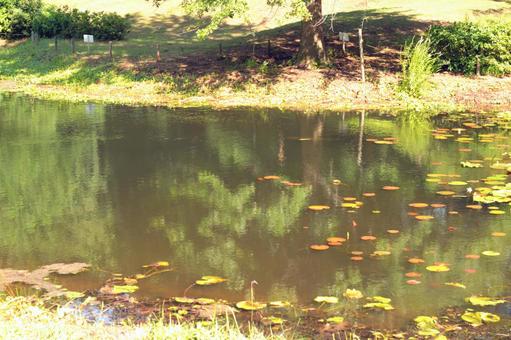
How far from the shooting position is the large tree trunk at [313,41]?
86.8 ft

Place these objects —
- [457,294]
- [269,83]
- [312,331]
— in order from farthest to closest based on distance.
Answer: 1. [269,83]
2. [457,294]
3. [312,331]

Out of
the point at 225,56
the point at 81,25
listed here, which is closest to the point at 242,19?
the point at 225,56

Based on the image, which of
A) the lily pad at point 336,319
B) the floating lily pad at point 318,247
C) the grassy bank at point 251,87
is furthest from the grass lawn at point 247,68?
the lily pad at point 336,319


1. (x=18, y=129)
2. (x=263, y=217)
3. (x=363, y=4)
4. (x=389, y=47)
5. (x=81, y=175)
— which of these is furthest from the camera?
(x=363, y=4)

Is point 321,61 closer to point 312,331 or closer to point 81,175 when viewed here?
point 81,175

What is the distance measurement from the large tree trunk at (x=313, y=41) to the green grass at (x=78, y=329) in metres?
20.0

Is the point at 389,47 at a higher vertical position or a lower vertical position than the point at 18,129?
higher

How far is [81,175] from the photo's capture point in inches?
559

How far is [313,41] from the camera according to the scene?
1062 inches

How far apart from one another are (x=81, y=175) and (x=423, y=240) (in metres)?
6.60

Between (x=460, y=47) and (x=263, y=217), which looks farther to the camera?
(x=460, y=47)

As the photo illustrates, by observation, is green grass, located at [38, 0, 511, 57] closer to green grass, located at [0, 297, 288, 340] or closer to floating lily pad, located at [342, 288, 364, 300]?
floating lily pad, located at [342, 288, 364, 300]

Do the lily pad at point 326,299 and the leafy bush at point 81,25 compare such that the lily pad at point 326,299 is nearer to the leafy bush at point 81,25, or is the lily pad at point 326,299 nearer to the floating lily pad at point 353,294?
the floating lily pad at point 353,294

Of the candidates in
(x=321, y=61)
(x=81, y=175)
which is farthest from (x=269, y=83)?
(x=81, y=175)
